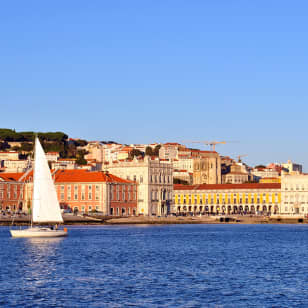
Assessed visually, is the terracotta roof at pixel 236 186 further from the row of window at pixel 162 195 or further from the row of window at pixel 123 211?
the row of window at pixel 123 211

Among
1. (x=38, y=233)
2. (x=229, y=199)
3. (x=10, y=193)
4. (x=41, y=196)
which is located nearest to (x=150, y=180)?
(x=229, y=199)

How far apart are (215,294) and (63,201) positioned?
9261 centimetres

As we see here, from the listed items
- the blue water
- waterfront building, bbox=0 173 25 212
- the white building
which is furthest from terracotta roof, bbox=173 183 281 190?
the blue water

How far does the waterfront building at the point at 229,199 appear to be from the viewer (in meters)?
146

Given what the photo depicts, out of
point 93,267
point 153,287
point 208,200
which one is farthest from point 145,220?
point 153,287

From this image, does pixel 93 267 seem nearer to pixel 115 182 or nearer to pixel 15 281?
pixel 15 281

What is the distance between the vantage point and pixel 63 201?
118938 mm

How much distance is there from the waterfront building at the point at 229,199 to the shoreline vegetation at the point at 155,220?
60.3 ft

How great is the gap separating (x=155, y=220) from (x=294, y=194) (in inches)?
1539

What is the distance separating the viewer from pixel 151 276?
1292 inches

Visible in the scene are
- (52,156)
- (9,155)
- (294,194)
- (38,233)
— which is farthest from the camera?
(52,156)

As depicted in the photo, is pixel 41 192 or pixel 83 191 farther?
pixel 83 191

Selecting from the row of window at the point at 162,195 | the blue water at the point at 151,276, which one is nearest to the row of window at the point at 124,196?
the row of window at the point at 162,195

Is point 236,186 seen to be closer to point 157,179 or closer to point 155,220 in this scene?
point 157,179
